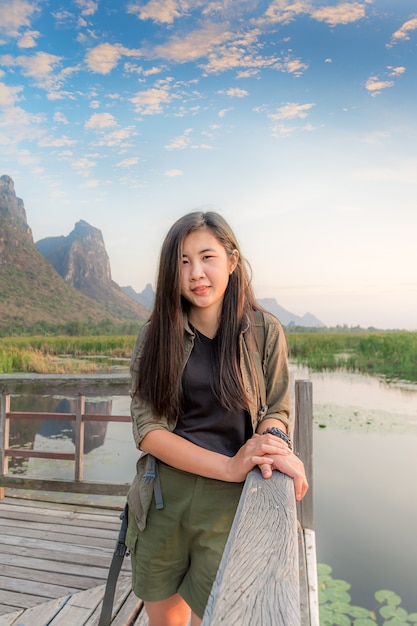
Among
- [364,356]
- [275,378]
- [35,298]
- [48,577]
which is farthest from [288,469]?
[35,298]

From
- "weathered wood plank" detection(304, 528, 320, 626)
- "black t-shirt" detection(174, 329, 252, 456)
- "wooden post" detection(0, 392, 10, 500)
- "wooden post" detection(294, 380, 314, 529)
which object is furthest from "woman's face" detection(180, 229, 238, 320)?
"wooden post" detection(0, 392, 10, 500)

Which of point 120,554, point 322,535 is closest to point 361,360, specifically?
point 322,535

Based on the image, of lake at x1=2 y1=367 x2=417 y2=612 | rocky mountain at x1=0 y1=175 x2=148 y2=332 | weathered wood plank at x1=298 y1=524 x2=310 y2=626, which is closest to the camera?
weathered wood plank at x1=298 y1=524 x2=310 y2=626

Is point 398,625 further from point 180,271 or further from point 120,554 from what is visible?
point 180,271

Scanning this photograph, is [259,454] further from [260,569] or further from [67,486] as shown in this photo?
[67,486]

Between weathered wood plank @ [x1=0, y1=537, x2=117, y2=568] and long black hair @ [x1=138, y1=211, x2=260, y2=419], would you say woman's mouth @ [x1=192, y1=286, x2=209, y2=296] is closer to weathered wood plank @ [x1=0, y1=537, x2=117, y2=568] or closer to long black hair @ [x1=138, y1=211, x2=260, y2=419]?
long black hair @ [x1=138, y1=211, x2=260, y2=419]

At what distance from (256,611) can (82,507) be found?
2.92 metres

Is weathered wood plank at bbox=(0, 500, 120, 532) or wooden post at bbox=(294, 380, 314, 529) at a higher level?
wooden post at bbox=(294, 380, 314, 529)

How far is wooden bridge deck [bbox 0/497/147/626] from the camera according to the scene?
1.99m

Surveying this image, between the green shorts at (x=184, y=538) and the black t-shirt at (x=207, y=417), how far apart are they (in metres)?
0.08

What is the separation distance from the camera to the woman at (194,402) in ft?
3.57

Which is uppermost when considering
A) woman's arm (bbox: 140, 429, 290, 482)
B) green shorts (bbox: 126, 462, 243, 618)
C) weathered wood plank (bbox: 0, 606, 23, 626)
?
woman's arm (bbox: 140, 429, 290, 482)

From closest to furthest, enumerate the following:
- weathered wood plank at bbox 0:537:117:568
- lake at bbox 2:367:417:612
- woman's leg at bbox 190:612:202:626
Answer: woman's leg at bbox 190:612:202:626, weathered wood plank at bbox 0:537:117:568, lake at bbox 2:367:417:612

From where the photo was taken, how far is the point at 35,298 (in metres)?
40.7
